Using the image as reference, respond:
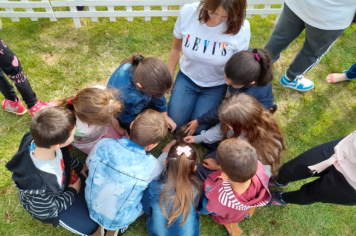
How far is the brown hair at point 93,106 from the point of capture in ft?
6.41

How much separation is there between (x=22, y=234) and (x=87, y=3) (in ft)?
9.82

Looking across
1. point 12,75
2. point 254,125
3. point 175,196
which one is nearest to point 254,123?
point 254,125

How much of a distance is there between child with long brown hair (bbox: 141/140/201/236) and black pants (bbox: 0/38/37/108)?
1686 mm

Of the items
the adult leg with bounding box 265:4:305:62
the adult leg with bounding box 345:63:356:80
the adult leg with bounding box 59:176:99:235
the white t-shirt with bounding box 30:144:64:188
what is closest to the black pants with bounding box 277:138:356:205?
the adult leg with bounding box 265:4:305:62

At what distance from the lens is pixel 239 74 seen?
7.37 ft

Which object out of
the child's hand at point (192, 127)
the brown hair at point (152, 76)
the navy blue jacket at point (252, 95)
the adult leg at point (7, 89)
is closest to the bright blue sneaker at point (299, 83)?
the navy blue jacket at point (252, 95)

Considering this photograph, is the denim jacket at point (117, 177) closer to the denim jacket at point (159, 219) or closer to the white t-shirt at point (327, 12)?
the denim jacket at point (159, 219)

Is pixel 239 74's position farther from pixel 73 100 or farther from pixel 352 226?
pixel 352 226

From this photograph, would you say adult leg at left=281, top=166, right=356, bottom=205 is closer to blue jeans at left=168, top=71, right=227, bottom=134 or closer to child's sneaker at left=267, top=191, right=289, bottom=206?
child's sneaker at left=267, top=191, right=289, bottom=206

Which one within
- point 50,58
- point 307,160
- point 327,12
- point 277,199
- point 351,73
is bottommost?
point 277,199

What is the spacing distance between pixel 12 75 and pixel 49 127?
1179 millimetres

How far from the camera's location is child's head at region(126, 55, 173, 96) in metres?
2.13

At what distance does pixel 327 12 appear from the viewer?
2.33m

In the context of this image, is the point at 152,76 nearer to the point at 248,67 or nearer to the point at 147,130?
the point at 147,130
